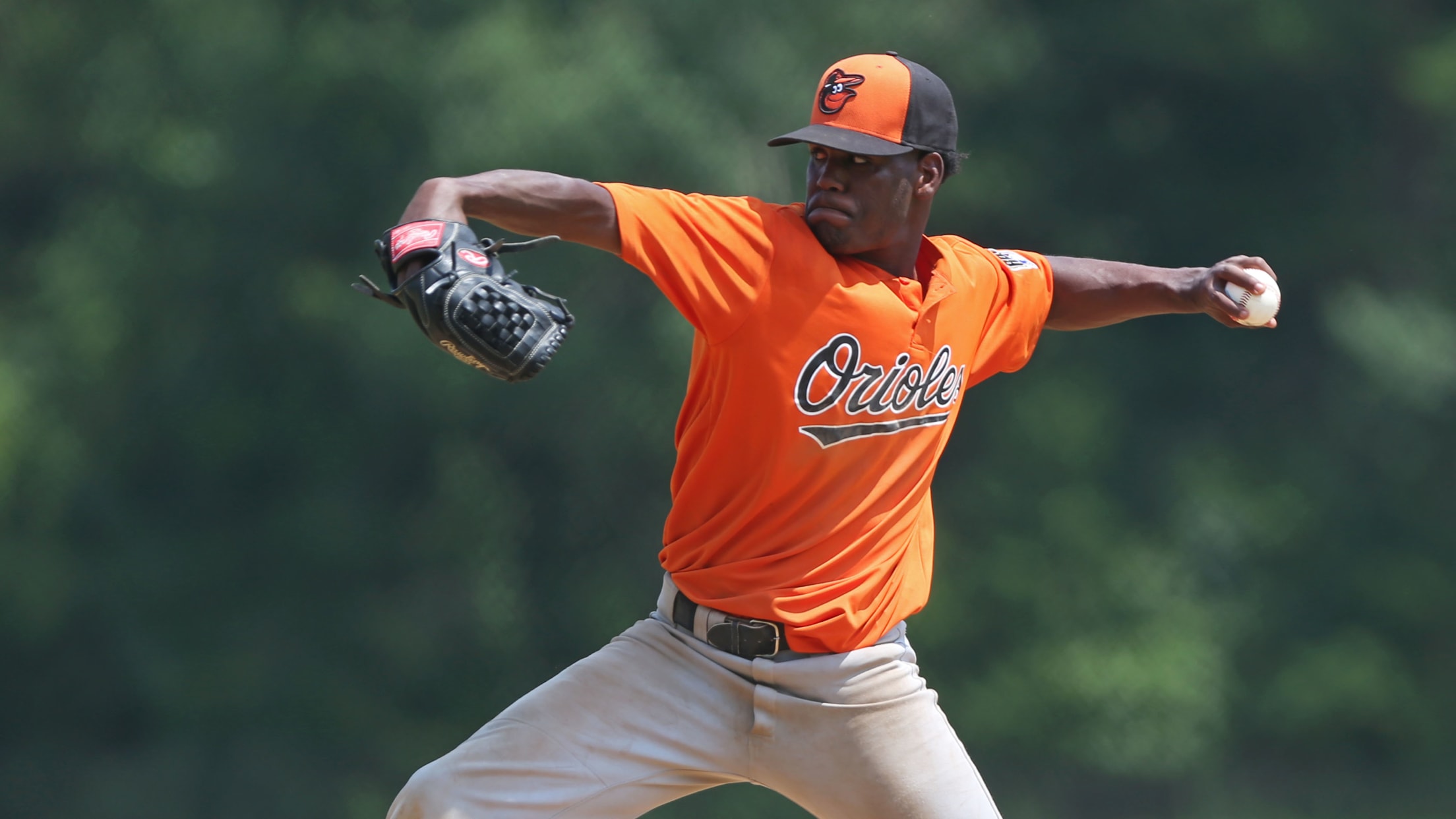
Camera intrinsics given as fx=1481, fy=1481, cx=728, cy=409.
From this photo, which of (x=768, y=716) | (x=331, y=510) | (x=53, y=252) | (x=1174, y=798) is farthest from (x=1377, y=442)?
(x=53, y=252)

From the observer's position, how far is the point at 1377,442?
4.36 metres

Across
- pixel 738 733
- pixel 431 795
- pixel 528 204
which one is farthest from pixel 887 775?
pixel 528 204

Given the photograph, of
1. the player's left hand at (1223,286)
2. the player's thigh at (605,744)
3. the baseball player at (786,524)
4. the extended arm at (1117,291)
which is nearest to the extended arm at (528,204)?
the baseball player at (786,524)

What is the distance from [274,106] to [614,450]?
4.55 ft

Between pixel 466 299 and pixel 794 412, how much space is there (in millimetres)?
724

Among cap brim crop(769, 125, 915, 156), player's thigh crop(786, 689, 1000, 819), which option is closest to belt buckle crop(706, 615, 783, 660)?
player's thigh crop(786, 689, 1000, 819)

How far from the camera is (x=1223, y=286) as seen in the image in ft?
9.87

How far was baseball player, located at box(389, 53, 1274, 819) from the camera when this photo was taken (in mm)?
2605

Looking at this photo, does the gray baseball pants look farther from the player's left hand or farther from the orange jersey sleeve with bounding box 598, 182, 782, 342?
the player's left hand

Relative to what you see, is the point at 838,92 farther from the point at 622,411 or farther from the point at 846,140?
the point at 622,411

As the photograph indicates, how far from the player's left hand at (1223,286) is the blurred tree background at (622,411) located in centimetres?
134

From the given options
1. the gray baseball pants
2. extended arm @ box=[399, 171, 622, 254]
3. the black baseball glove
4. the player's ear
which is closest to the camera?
the black baseball glove

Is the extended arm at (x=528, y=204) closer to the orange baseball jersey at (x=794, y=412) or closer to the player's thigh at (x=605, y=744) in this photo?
the orange baseball jersey at (x=794, y=412)

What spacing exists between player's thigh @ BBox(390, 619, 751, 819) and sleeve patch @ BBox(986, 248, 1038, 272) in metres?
1.04
